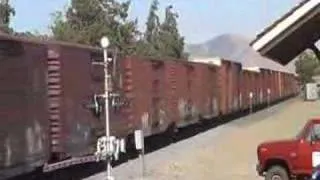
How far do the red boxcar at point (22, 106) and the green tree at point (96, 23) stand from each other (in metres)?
49.9

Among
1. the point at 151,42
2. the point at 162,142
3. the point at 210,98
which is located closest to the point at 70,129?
the point at 162,142

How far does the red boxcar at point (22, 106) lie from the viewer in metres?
14.9

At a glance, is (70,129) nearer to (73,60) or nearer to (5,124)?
(73,60)

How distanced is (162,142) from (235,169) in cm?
1023

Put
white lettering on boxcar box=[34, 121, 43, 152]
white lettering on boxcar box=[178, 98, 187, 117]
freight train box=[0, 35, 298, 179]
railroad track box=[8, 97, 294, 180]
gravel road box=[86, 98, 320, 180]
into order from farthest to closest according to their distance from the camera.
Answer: white lettering on boxcar box=[178, 98, 187, 117] → gravel road box=[86, 98, 320, 180] → railroad track box=[8, 97, 294, 180] → white lettering on boxcar box=[34, 121, 43, 152] → freight train box=[0, 35, 298, 179]

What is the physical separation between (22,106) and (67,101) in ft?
7.76

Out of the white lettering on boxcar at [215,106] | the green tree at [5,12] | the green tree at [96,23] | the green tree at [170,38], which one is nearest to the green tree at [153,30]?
the green tree at [170,38]

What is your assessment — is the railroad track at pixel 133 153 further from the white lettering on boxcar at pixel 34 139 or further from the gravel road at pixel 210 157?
the white lettering on boxcar at pixel 34 139

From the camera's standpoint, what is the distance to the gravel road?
20.8m

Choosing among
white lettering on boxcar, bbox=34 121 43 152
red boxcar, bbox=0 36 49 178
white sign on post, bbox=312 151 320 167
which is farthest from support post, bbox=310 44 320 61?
white lettering on boxcar, bbox=34 121 43 152

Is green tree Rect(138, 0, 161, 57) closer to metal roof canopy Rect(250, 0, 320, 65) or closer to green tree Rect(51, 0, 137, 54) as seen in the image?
green tree Rect(51, 0, 137, 54)

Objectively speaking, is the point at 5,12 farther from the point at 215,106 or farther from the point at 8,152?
the point at 8,152

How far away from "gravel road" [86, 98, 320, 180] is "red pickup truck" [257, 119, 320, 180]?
3367 millimetres

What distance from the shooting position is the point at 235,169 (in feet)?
70.9
